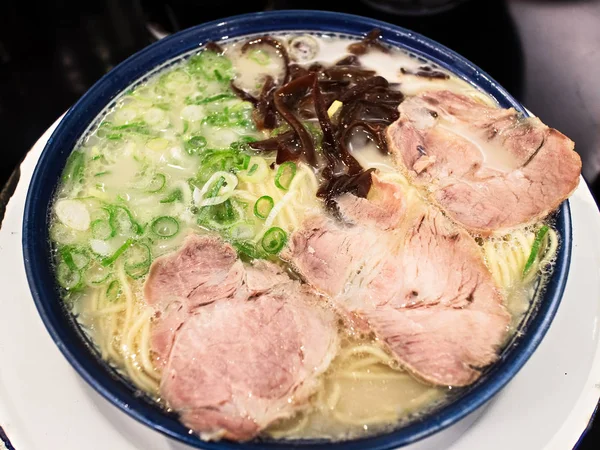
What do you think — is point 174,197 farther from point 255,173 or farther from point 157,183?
point 255,173

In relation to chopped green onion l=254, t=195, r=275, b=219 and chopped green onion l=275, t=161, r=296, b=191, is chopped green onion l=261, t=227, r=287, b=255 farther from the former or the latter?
chopped green onion l=275, t=161, r=296, b=191

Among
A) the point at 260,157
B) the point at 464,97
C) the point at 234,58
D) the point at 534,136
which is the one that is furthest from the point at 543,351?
the point at 234,58

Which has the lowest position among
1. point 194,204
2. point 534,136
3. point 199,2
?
point 534,136

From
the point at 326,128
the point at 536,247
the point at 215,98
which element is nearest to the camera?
the point at 536,247

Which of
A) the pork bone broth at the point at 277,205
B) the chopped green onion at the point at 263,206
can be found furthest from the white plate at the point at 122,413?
the chopped green onion at the point at 263,206

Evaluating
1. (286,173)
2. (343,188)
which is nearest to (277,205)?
(286,173)

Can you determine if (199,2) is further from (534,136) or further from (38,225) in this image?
(534,136)
